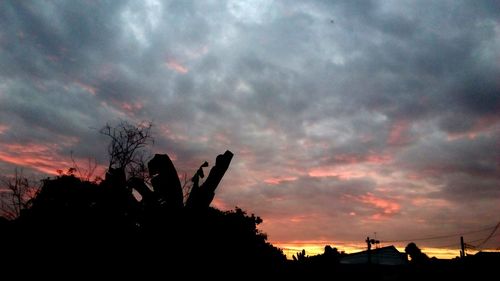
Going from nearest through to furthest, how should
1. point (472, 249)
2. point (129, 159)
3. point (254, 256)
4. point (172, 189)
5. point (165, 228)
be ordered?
point (165, 228) < point (172, 189) < point (254, 256) < point (129, 159) < point (472, 249)

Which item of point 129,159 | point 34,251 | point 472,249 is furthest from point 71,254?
point 472,249

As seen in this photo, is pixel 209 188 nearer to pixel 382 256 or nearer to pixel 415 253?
pixel 415 253

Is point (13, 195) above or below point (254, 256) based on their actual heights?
above

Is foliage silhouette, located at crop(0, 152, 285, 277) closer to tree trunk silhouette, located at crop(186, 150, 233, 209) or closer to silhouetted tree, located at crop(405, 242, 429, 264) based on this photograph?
tree trunk silhouette, located at crop(186, 150, 233, 209)

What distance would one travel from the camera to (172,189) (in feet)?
33.9

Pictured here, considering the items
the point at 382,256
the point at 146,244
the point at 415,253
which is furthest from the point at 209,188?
the point at 382,256

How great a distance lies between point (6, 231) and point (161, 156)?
502 centimetres

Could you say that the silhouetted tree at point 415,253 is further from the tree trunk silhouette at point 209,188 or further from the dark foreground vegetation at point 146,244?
the tree trunk silhouette at point 209,188

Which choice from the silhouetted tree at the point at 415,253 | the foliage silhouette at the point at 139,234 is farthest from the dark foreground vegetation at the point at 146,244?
the silhouetted tree at the point at 415,253

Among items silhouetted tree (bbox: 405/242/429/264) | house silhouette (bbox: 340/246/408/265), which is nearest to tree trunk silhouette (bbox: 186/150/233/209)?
silhouetted tree (bbox: 405/242/429/264)

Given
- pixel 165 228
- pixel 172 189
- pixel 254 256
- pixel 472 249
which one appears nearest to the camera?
pixel 165 228

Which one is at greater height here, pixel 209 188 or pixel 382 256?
pixel 209 188

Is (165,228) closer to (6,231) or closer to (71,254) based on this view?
(71,254)

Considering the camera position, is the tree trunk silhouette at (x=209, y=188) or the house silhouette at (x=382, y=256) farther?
the house silhouette at (x=382, y=256)
